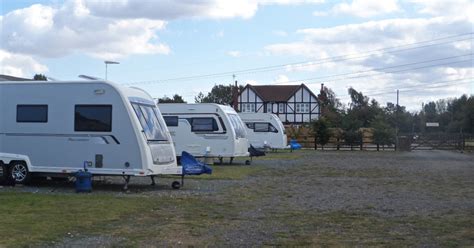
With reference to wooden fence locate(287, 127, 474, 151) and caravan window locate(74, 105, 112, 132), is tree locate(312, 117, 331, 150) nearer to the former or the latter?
wooden fence locate(287, 127, 474, 151)

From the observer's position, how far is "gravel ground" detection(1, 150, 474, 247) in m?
8.90

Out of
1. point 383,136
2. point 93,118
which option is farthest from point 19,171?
point 383,136

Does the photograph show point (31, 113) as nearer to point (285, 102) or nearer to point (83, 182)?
point (83, 182)

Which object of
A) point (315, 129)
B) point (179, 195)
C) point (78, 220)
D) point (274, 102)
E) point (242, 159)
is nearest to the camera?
point (78, 220)

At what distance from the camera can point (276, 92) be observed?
84.4m

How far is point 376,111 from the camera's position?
276 ft

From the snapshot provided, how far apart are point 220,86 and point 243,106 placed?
25156mm

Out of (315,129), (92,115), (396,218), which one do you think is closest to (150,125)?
(92,115)

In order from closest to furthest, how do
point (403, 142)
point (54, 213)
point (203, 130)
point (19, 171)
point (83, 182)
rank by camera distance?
point (54, 213) < point (83, 182) < point (19, 171) < point (203, 130) < point (403, 142)

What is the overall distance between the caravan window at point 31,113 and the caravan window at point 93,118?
37.6 inches

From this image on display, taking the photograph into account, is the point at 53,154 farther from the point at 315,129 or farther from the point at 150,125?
the point at 315,129

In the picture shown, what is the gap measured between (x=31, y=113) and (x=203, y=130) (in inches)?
455

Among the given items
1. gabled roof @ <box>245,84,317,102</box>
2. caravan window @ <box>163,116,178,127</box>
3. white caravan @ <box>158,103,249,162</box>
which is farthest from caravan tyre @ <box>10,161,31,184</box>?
gabled roof @ <box>245,84,317,102</box>

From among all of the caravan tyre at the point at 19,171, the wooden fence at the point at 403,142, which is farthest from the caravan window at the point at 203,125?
the wooden fence at the point at 403,142
